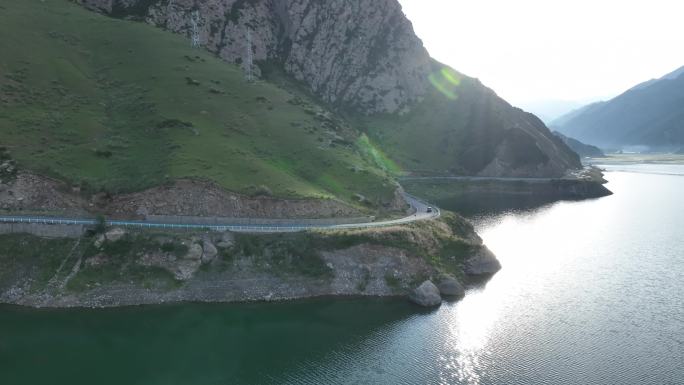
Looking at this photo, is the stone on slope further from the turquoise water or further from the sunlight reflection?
the sunlight reflection

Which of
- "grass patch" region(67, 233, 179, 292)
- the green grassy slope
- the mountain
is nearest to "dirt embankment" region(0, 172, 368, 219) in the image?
the mountain

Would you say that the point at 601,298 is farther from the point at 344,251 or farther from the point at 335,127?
the point at 335,127

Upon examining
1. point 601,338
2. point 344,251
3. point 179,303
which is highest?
point 601,338

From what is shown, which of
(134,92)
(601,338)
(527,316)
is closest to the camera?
(601,338)

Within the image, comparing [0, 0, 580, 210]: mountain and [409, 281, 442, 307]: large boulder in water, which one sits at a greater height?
[0, 0, 580, 210]: mountain

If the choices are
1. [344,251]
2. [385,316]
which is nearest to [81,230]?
[344,251]

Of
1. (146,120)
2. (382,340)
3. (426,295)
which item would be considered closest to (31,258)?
(146,120)

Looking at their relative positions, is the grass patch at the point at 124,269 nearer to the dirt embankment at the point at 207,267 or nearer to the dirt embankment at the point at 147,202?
the dirt embankment at the point at 207,267
